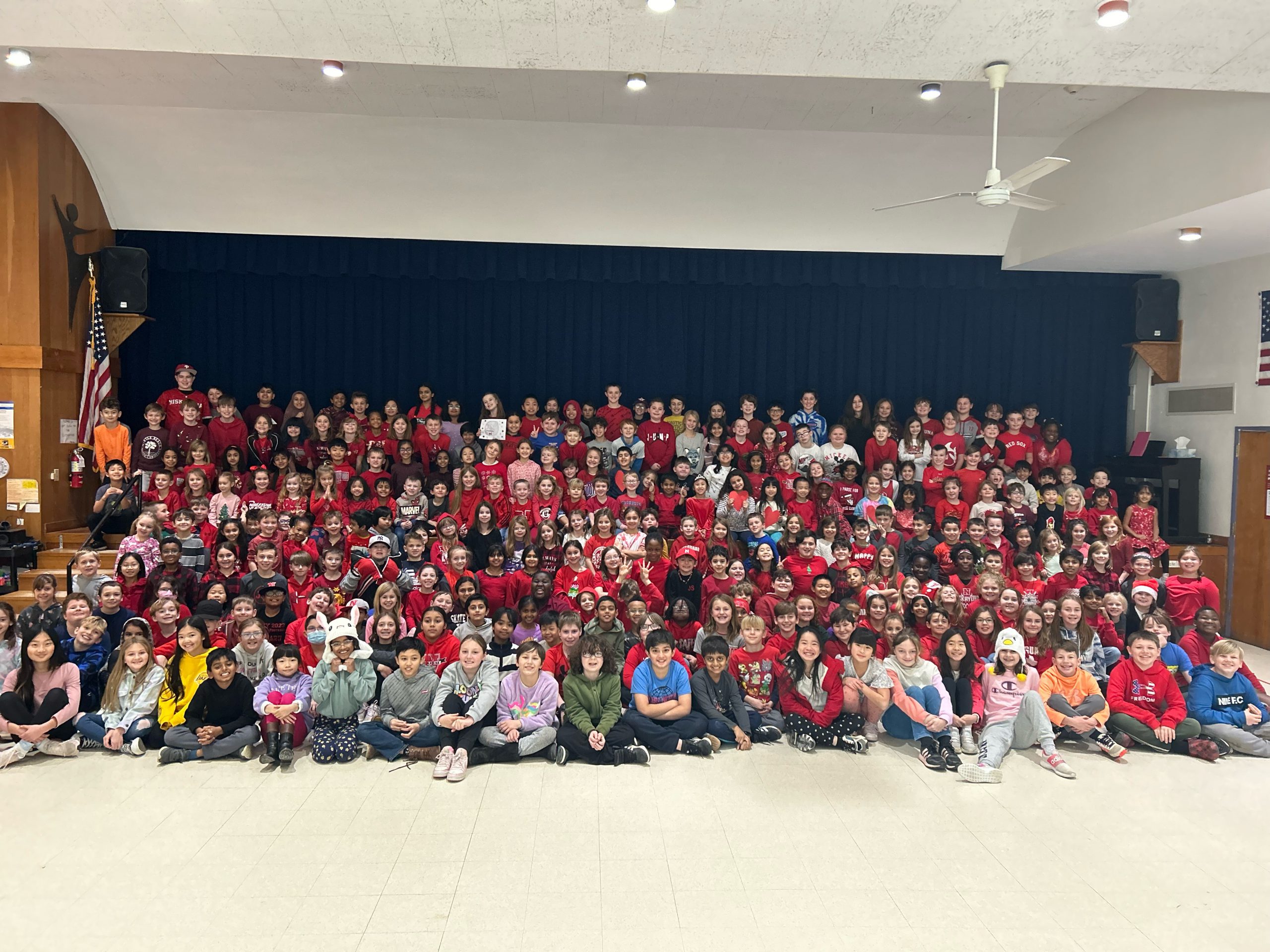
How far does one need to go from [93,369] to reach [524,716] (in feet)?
21.8

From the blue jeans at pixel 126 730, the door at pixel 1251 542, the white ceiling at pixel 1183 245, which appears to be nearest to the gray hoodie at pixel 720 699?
the blue jeans at pixel 126 730

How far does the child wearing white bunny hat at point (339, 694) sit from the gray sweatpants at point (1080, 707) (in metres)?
4.20

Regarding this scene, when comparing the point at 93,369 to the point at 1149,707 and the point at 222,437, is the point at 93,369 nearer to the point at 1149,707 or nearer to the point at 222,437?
the point at 222,437

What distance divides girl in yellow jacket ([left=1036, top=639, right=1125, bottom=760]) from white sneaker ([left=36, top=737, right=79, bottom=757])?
578 cm

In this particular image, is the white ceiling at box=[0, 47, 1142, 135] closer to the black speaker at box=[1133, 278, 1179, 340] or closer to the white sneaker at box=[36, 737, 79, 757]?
the black speaker at box=[1133, 278, 1179, 340]

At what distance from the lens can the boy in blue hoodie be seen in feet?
17.1

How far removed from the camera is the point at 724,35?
4.99m

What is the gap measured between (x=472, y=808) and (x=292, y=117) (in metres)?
7.49

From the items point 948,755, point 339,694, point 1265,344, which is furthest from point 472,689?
point 1265,344

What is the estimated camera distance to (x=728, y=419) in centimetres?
1014

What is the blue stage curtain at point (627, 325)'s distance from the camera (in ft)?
31.1

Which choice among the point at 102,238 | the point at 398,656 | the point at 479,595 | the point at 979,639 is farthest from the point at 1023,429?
the point at 102,238

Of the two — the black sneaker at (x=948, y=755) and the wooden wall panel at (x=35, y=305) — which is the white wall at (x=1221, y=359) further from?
the wooden wall panel at (x=35, y=305)

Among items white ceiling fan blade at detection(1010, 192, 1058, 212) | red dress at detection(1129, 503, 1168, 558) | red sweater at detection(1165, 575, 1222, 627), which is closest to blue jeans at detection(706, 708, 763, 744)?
red sweater at detection(1165, 575, 1222, 627)
